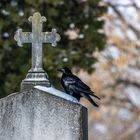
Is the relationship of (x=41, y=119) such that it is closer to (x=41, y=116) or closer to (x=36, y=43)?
(x=41, y=116)

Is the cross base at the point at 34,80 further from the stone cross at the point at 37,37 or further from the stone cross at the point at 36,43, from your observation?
the stone cross at the point at 37,37

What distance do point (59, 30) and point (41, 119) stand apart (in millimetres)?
9381

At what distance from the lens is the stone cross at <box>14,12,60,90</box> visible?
8.04 m

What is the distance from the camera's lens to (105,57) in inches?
1014

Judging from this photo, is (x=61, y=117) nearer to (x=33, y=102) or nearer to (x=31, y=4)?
(x=33, y=102)

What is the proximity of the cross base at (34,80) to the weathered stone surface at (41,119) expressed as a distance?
6.5 inches

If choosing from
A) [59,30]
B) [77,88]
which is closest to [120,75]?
[59,30]

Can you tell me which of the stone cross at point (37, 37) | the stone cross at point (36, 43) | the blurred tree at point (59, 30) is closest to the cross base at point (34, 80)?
the stone cross at point (36, 43)

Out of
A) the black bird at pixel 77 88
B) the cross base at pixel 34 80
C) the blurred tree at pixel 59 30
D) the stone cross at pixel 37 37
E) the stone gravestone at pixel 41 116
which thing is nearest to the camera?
the stone gravestone at pixel 41 116

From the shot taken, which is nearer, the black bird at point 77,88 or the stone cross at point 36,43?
the stone cross at point 36,43

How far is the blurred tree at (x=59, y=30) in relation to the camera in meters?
16.0

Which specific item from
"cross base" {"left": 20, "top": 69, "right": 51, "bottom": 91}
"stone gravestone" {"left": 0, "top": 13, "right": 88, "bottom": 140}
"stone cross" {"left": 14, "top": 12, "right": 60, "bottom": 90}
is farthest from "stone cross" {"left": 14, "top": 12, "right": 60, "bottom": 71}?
"stone gravestone" {"left": 0, "top": 13, "right": 88, "bottom": 140}

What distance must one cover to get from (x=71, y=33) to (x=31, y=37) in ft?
33.5

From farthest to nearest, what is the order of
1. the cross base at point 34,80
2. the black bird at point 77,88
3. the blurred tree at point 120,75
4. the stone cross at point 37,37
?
the blurred tree at point 120,75 → the black bird at point 77,88 → the stone cross at point 37,37 → the cross base at point 34,80
